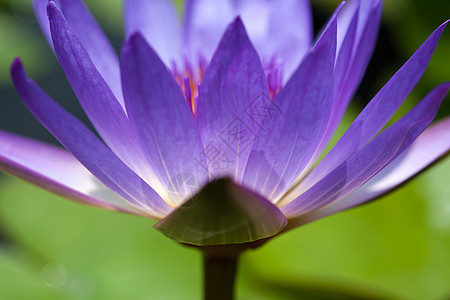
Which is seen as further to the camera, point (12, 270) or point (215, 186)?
point (12, 270)

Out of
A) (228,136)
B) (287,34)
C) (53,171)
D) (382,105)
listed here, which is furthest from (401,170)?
(53,171)

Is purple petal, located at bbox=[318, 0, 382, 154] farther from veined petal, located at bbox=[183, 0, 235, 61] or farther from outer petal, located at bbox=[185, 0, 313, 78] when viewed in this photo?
veined petal, located at bbox=[183, 0, 235, 61]

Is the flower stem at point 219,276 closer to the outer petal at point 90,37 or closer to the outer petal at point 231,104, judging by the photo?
the outer petal at point 231,104

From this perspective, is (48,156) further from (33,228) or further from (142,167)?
(33,228)

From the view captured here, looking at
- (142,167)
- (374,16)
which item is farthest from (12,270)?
(374,16)

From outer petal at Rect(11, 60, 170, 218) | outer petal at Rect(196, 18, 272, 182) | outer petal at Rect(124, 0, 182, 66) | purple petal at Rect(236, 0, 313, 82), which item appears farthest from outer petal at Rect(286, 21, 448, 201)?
outer petal at Rect(124, 0, 182, 66)
